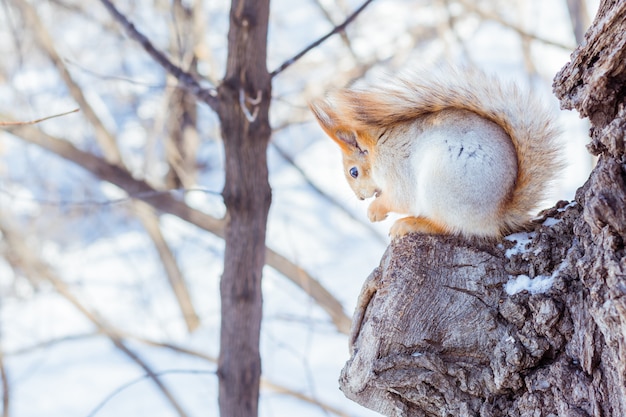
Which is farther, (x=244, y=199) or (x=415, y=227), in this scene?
(x=244, y=199)

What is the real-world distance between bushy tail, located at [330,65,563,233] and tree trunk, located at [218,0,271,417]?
1.32ft

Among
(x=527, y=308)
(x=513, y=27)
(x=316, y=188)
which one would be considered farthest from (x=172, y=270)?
(x=527, y=308)

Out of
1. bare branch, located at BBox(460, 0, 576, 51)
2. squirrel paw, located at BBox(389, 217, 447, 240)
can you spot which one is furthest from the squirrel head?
bare branch, located at BBox(460, 0, 576, 51)

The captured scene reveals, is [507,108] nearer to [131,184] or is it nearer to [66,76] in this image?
[131,184]

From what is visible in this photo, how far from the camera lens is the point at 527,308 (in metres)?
1.06

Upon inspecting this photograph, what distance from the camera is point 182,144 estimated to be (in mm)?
4172

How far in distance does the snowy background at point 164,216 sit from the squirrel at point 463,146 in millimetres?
1767

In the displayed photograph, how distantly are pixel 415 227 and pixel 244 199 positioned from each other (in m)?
0.50

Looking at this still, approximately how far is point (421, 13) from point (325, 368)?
267 centimetres

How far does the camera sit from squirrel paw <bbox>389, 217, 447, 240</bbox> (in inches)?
48.8

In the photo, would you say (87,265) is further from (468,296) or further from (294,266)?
(468,296)

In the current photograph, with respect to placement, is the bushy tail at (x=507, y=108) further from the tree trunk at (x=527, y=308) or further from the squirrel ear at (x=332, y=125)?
the squirrel ear at (x=332, y=125)

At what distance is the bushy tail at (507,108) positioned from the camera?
1229mm

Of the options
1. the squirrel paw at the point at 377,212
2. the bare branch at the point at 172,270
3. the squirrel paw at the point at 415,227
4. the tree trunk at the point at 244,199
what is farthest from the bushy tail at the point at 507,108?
the bare branch at the point at 172,270
